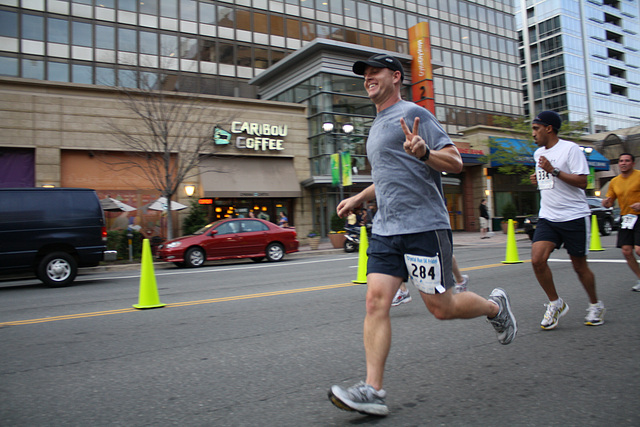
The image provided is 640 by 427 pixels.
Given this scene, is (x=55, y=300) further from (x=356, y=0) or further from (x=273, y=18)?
(x=356, y=0)

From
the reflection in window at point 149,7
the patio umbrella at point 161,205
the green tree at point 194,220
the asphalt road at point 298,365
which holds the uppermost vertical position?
the reflection in window at point 149,7

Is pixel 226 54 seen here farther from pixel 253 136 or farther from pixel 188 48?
pixel 253 136

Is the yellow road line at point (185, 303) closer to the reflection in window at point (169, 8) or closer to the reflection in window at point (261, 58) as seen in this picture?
the reflection in window at point (261, 58)

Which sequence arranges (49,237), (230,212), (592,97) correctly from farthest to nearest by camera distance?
(592,97) < (230,212) < (49,237)

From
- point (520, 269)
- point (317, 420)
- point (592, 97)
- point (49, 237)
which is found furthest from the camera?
point (592, 97)

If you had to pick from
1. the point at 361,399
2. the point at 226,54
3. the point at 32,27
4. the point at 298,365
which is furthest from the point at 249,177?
the point at 361,399

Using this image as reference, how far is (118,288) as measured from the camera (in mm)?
8938

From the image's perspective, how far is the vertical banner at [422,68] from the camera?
25688 millimetres

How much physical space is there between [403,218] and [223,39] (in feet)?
83.6

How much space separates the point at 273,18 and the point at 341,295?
24239 millimetres

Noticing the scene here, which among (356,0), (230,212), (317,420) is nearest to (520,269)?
(317,420)

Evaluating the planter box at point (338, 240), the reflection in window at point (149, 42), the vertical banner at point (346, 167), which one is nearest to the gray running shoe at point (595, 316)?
the planter box at point (338, 240)

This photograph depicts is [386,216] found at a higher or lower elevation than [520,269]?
higher

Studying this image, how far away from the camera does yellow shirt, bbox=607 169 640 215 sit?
585 cm
